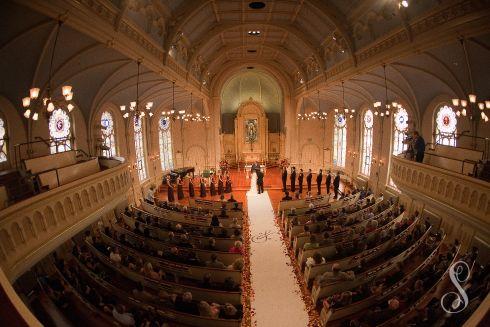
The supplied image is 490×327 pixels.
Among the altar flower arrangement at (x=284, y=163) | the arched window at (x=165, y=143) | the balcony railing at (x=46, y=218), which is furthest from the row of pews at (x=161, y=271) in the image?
the altar flower arrangement at (x=284, y=163)

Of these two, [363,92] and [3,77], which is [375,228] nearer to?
[363,92]

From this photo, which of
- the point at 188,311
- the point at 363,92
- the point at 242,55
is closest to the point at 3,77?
the point at 188,311

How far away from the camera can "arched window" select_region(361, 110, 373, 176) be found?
918 inches

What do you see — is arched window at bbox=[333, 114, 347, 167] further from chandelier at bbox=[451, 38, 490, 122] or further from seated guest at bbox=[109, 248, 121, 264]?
seated guest at bbox=[109, 248, 121, 264]

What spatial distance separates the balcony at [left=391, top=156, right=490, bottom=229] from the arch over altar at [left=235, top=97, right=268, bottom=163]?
782 inches

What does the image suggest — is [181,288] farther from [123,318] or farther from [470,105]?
[470,105]

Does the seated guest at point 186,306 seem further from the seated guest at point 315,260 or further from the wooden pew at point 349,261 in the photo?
the seated guest at point 315,260

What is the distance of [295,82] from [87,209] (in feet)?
80.7

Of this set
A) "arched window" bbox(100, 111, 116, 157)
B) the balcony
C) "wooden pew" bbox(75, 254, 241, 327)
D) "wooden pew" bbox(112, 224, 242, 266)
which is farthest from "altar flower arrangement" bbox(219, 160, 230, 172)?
"wooden pew" bbox(75, 254, 241, 327)

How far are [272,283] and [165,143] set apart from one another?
20287 millimetres

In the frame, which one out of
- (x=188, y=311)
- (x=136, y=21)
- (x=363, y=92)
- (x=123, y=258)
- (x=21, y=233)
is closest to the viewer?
(x=21, y=233)

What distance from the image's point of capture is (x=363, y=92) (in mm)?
20594

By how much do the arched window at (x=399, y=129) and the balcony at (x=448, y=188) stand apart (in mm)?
5995

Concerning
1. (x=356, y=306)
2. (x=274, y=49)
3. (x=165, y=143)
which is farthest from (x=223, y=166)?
(x=356, y=306)
